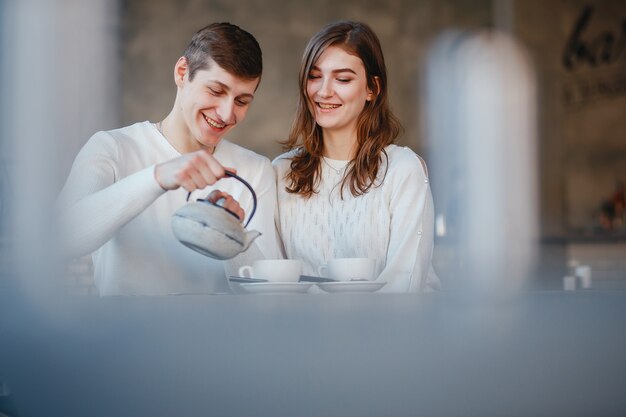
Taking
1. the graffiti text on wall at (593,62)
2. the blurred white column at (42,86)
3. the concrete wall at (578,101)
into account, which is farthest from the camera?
the graffiti text on wall at (593,62)

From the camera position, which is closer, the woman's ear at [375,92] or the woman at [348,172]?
the woman at [348,172]

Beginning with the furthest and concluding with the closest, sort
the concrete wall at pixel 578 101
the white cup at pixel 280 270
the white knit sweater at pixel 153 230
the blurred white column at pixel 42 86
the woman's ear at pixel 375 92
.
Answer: the concrete wall at pixel 578 101 → the woman's ear at pixel 375 92 → the white knit sweater at pixel 153 230 → the white cup at pixel 280 270 → the blurred white column at pixel 42 86

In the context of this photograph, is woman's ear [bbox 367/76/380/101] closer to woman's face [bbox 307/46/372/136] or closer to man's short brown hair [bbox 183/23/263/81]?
woman's face [bbox 307/46/372/136]

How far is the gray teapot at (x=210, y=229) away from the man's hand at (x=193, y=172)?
0.04 meters

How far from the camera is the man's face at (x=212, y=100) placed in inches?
65.1

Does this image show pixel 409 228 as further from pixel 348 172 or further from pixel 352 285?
pixel 352 285

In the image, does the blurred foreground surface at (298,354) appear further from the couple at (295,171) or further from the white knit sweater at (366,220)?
the white knit sweater at (366,220)

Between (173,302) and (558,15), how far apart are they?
599cm

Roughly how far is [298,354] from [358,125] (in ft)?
4.18

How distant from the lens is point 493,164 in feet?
2.30

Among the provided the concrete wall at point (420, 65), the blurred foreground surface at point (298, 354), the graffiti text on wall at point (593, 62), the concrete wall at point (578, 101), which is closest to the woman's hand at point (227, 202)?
the blurred foreground surface at point (298, 354)

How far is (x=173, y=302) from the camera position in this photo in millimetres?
729

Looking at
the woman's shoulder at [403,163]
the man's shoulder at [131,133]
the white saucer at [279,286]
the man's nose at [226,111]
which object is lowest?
the white saucer at [279,286]

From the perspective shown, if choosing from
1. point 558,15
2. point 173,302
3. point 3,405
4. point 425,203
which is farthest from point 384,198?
point 558,15
